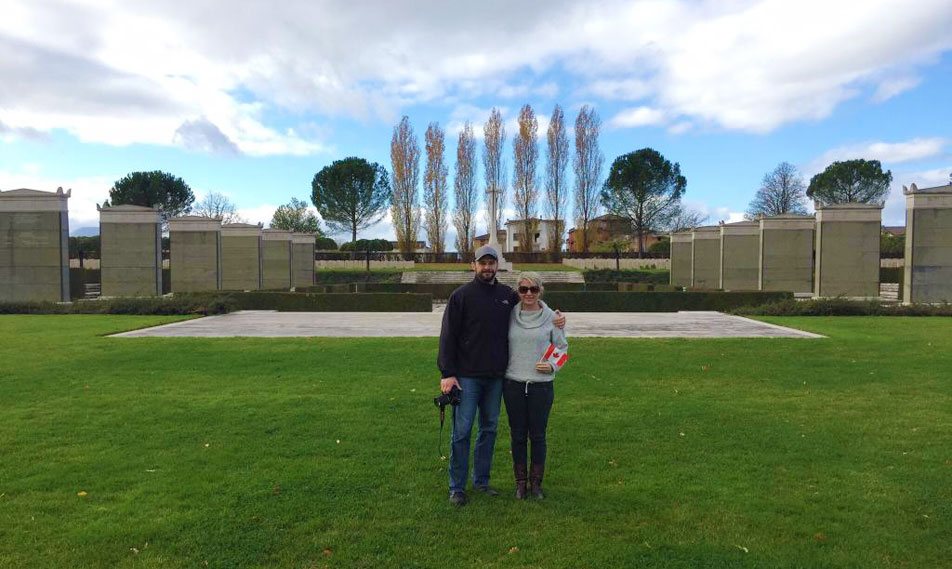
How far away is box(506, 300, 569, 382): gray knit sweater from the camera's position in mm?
4188

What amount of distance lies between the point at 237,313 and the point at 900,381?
17.6 metres

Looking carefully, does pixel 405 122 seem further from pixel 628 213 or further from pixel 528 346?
pixel 528 346

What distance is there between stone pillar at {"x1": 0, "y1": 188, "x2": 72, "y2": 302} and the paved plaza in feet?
29.2

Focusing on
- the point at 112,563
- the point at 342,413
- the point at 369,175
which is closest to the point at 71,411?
the point at 342,413

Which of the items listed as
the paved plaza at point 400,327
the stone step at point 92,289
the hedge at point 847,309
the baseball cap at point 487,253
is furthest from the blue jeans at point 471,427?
the stone step at point 92,289

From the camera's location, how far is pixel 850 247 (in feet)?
84.9

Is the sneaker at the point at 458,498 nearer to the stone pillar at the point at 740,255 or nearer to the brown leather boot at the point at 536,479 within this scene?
the brown leather boot at the point at 536,479

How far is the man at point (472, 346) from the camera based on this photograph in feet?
13.6

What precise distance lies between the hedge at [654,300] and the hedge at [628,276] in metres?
18.5

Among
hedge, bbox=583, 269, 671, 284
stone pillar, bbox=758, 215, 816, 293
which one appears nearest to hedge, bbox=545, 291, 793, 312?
stone pillar, bbox=758, 215, 816, 293

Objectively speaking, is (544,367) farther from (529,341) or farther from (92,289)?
(92,289)

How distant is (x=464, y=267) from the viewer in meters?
47.1

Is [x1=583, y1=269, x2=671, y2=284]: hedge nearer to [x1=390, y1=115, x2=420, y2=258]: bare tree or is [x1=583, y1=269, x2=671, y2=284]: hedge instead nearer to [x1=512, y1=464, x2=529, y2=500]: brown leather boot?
[x1=390, y1=115, x2=420, y2=258]: bare tree

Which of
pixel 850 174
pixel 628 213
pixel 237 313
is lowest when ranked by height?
pixel 237 313
